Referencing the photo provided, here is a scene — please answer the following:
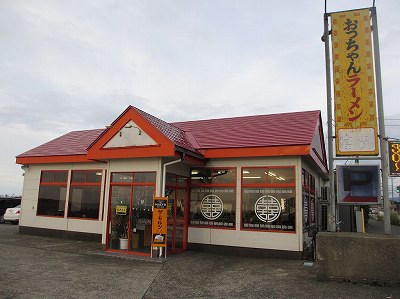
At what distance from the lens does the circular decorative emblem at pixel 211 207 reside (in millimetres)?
11362

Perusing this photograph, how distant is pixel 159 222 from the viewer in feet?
32.0

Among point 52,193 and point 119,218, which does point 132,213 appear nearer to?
point 119,218

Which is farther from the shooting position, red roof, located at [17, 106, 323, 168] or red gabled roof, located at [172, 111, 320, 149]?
red gabled roof, located at [172, 111, 320, 149]

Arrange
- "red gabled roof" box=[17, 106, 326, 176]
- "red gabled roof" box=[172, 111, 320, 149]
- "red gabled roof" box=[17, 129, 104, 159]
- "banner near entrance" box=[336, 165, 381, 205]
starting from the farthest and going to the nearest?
"red gabled roof" box=[17, 129, 104, 159] < "red gabled roof" box=[172, 111, 320, 149] < "red gabled roof" box=[17, 106, 326, 176] < "banner near entrance" box=[336, 165, 381, 205]

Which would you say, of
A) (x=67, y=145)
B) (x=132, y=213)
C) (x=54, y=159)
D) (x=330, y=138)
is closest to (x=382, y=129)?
(x=330, y=138)

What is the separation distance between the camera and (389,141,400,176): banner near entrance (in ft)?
25.2

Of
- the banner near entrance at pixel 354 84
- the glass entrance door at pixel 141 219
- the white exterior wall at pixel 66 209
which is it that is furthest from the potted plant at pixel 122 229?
the banner near entrance at pixel 354 84

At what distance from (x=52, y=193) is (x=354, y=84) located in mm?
12763

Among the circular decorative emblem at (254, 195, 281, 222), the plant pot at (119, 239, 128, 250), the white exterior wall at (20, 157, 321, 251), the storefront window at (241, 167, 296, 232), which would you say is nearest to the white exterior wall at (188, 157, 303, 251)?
the white exterior wall at (20, 157, 321, 251)

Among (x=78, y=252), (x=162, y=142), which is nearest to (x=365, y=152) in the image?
(x=162, y=142)

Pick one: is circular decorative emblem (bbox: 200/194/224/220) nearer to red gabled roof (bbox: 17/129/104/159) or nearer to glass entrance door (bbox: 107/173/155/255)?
glass entrance door (bbox: 107/173/155/255)

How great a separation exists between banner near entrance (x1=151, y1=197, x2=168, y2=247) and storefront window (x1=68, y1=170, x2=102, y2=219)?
4.71 m

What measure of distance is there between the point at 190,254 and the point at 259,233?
2.34 m

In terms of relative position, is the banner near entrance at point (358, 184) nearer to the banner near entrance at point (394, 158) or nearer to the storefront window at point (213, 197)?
the banner near entrance at point (394, 158)
